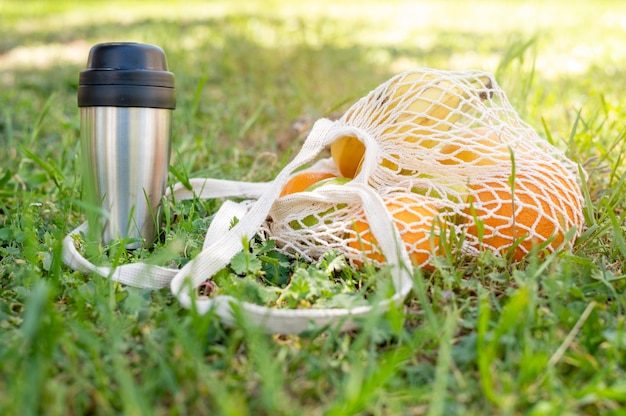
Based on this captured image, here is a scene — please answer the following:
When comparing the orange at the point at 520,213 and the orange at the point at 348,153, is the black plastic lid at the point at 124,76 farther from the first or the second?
the orange at the point at 520,213

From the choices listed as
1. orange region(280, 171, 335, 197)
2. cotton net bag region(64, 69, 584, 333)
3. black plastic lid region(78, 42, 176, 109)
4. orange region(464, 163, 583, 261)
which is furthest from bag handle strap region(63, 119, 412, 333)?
black plastic lid region(78, 42, 176, 109)

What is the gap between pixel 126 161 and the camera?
171 centimetres

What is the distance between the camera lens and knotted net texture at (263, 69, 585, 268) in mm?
1565

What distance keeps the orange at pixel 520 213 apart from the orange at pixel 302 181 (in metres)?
0.48

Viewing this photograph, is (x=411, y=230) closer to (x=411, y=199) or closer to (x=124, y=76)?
(x=411, y=199)

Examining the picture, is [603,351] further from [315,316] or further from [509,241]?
[315,316]

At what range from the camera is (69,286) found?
151cm

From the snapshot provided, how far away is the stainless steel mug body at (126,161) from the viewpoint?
1682 mm

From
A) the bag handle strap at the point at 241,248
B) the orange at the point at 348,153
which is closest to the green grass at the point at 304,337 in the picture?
the bag handle strap at the point at 241,248

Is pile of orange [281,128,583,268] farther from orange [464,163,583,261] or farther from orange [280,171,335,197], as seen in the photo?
orange [280,171,335,197]

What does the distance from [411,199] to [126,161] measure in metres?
0.80

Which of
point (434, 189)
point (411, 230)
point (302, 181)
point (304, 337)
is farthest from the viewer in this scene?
point (302, 181)

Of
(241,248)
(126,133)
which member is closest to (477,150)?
(241,248)

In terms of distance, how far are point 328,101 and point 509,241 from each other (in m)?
2.29
